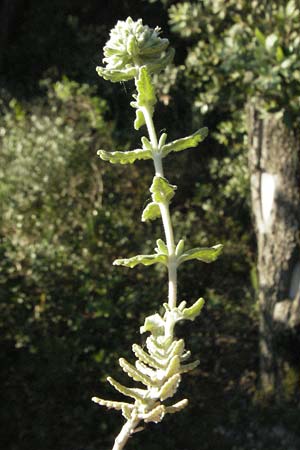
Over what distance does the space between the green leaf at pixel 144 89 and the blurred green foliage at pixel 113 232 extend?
11.0 feet

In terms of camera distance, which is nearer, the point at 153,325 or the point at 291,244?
the point at 153,325

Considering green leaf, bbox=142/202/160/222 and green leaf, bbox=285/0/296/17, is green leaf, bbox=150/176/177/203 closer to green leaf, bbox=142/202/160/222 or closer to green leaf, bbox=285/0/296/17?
green leaf, bbox=142/202/160/222

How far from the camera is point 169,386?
23.3 inches

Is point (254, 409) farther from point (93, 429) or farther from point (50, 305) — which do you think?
point (50, 305)

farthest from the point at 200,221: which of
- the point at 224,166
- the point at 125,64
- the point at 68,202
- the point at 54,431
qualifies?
the point at 125,64

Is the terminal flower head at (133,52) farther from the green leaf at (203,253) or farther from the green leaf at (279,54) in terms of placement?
the green leaf at (279,54)

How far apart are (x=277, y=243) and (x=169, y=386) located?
14.3ft

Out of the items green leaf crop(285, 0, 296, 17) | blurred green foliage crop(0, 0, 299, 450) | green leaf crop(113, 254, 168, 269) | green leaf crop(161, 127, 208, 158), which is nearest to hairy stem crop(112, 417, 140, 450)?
green leaf crop(113, 254, 168, 269)

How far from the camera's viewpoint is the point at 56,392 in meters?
5.02

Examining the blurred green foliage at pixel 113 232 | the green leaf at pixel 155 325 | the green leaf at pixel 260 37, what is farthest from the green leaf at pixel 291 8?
the green leaf at pixel 155 325

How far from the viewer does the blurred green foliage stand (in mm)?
4879

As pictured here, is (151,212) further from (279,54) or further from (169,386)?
(279,54)

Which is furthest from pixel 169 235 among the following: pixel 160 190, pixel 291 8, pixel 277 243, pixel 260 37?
pixel 277 243

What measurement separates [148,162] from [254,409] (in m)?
2.29
